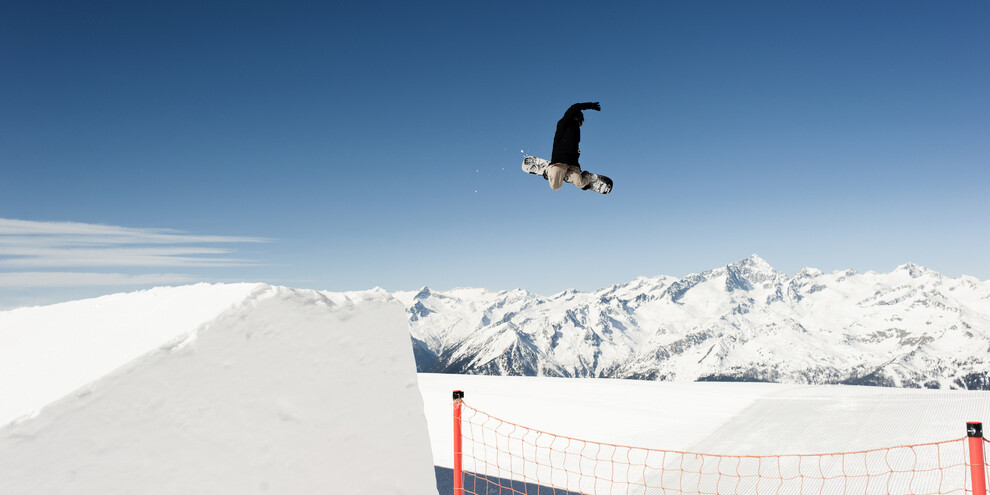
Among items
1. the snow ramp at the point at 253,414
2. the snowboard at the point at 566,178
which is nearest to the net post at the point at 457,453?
the snow ramp at the point at 253,414

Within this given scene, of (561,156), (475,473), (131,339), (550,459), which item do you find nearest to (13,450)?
(131,339)

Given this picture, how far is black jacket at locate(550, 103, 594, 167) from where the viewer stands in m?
8.05

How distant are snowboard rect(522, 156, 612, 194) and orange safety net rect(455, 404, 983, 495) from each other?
158 inches

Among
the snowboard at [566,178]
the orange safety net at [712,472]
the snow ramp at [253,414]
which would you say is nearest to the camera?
the snow ramp at [253,414]

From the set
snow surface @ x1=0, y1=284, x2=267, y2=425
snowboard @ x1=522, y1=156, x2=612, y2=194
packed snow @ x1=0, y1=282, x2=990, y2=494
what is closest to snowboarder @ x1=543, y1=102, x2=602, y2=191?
snowboard @ x1=522, y1=156, x2=612, y2=194

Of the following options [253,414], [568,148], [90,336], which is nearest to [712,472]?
[568,148]

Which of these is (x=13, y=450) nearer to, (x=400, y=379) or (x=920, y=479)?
(x=400, y=379)

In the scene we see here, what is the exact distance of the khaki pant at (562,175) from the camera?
8.33 m

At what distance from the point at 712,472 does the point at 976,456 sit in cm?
297

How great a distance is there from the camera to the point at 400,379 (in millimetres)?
3939

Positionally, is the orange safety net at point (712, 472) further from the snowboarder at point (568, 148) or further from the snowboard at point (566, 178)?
the snowboard at point (566, 178)

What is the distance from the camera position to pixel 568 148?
8258 mm

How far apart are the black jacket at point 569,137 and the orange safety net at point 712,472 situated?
13.2ft

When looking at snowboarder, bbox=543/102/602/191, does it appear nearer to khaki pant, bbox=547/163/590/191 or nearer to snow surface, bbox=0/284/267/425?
khaki pant, bbox=547/163/590/191
